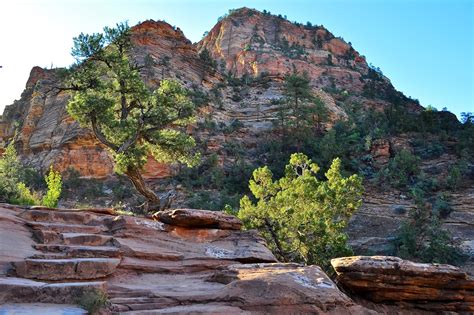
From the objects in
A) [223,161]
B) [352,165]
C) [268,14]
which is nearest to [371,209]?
[352,165]

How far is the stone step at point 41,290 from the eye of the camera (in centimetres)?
582

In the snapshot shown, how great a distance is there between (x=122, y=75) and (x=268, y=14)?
8339cm

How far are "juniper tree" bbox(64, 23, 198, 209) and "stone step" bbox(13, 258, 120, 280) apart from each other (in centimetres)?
855

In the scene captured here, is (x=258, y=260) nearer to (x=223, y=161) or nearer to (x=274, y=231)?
(x=274, y=231)

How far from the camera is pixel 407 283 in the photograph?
397 inches

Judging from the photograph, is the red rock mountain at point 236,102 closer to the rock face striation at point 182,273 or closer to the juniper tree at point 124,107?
the juniper tree at point 124,107

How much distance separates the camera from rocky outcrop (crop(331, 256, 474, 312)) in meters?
10.0

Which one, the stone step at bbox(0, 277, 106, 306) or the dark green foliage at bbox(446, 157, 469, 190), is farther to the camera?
the dark green foliage at bbox(446, 157, 469, 190)

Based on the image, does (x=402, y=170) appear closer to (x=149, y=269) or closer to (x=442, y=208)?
(x=442, y=208)

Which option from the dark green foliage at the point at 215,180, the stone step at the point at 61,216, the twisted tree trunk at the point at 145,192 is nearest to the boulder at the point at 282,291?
the stone step at the point at 61,216

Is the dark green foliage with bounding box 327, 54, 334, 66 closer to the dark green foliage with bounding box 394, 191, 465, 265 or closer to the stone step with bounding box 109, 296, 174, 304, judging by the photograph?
the dark green foliage with bounding box 394, 191, 465, 265

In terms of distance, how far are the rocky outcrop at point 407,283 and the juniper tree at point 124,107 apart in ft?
26.6

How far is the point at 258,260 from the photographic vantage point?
9922 millimetres

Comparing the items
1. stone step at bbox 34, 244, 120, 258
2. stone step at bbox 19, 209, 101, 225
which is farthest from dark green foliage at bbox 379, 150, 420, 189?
stone step at bbox 34, 244, 120, 258
